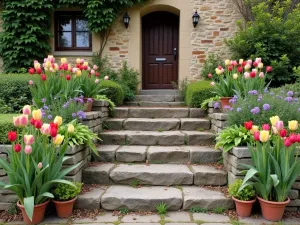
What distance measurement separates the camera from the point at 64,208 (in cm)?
285

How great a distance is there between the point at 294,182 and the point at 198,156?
4.11ft

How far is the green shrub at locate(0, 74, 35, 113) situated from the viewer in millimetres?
5039

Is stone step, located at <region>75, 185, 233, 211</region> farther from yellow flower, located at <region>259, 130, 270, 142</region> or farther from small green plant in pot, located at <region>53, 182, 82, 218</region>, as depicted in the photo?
yellow flower, located at <region>259, 130, 270, 142</region>

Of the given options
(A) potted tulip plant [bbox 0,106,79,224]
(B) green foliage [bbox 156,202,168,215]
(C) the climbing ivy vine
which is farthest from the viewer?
(C) the climbing ivy vine

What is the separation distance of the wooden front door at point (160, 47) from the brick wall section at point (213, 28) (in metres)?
0.75

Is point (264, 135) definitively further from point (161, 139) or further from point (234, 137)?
point (161, 139)

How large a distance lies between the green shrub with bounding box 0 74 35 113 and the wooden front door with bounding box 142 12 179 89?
3.75 meters

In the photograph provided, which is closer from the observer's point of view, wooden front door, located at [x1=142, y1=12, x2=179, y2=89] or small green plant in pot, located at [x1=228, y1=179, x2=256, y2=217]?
small green plant in pot, located at [x1=228, y1=179, x2=256, y2=217]

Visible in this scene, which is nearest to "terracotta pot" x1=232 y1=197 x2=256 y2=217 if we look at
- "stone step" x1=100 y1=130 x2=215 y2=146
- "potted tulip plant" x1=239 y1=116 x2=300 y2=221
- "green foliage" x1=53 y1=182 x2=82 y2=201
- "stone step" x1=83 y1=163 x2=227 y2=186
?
"potted tulip plant" x1=239 y1=116 x2=300 y2=221

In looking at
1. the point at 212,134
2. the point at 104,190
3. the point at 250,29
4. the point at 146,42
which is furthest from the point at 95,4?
the point at 104,190

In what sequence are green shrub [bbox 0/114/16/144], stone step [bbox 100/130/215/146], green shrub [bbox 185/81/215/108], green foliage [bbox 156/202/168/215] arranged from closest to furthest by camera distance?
green foliage [bbox 156/202/168/215] → green shrub [bbox 0/114/16/144] → stone step [bbox 100/130/215/146] → green shrub [bbox 185/81/215/108]

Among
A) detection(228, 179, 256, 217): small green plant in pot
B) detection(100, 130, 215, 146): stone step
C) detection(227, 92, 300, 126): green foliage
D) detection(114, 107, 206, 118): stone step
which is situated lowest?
detection(228, 179, 256, 217): small green plant in pot

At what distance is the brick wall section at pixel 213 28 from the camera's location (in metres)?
7.53

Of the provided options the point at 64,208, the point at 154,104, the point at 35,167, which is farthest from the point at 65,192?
the point at 154,104
